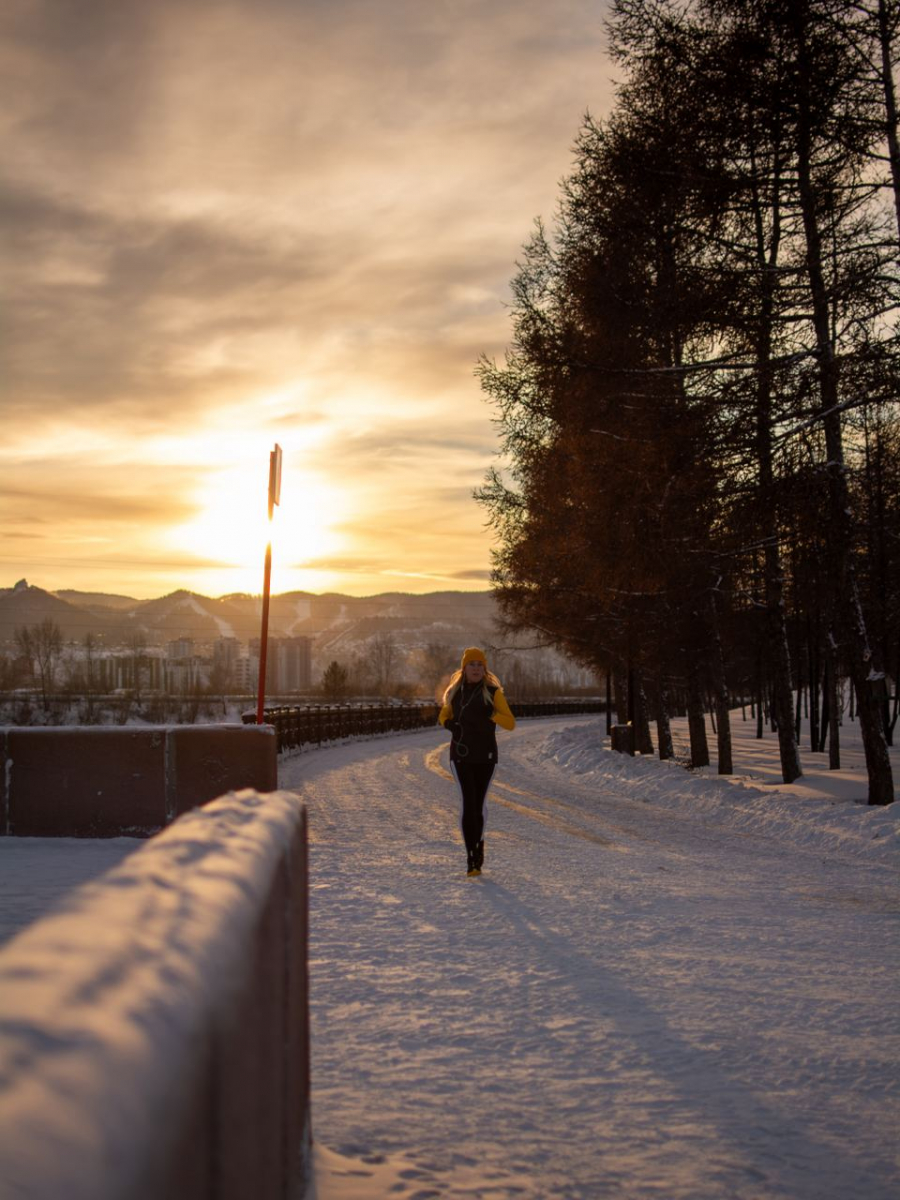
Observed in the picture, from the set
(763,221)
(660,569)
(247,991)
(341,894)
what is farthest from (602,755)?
(247,991)

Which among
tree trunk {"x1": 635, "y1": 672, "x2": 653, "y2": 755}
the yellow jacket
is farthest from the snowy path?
tree trunk {"x1": 635, "y1": 672, "x2": 653, "y2": 755}

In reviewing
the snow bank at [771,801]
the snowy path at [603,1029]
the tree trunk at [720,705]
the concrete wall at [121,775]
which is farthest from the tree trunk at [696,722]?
the concrete wall at [121,775]

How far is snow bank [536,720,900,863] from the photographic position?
38.3 feet

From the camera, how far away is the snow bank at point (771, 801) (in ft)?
38.3

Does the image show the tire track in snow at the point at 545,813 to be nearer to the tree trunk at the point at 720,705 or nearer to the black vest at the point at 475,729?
the black vest at the point at 475,729

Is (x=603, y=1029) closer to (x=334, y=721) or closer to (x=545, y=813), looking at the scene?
(x=545, y=813)

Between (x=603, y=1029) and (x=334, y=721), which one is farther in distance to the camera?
(x=334, y=721)

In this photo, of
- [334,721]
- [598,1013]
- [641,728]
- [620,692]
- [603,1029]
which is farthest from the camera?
[334,721]

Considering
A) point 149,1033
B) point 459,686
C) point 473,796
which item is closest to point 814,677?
point 459,686

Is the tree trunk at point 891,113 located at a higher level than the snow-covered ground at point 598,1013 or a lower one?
higher

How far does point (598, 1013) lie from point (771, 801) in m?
9.87

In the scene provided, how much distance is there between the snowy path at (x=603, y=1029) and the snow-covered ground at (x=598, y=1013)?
13 millimetres

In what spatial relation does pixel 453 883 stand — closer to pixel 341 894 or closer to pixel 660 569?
pixel 341 894

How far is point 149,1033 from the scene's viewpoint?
116cm
